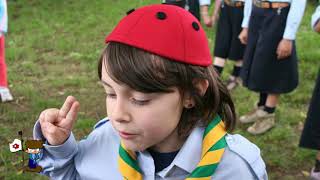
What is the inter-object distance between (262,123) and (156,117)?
2800mm

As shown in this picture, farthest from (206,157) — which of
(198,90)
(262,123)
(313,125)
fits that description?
(262,123)

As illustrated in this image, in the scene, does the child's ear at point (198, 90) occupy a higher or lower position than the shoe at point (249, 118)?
higher

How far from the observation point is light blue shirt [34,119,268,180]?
1.50 meters

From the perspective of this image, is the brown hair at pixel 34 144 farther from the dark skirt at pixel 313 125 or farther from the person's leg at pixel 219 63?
the person's leg at pixel 219 63

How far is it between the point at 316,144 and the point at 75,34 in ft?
13.8

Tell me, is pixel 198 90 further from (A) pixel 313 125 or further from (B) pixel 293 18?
(B) pixel 293 18

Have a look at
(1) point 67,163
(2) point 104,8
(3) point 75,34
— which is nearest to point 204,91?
(1) point 67,163

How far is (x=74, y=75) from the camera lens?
17.4 ft

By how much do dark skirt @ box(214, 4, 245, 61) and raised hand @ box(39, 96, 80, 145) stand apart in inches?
132

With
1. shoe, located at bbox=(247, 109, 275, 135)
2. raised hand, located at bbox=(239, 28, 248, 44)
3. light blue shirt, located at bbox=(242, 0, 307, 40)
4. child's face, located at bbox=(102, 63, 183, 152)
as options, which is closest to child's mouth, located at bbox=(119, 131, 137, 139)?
child's face, located at bbox=(102, 63, 183, 152)

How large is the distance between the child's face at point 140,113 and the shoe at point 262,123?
2646mm

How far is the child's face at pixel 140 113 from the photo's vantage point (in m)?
1.36

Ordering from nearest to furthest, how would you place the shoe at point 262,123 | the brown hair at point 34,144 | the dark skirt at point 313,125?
the brown hair at point 34,144
the dark skirt at point 313,125
the shoe at point 262,123

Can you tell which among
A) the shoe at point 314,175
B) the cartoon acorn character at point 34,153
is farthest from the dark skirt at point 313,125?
the cartoon acorn character at point 34,153
